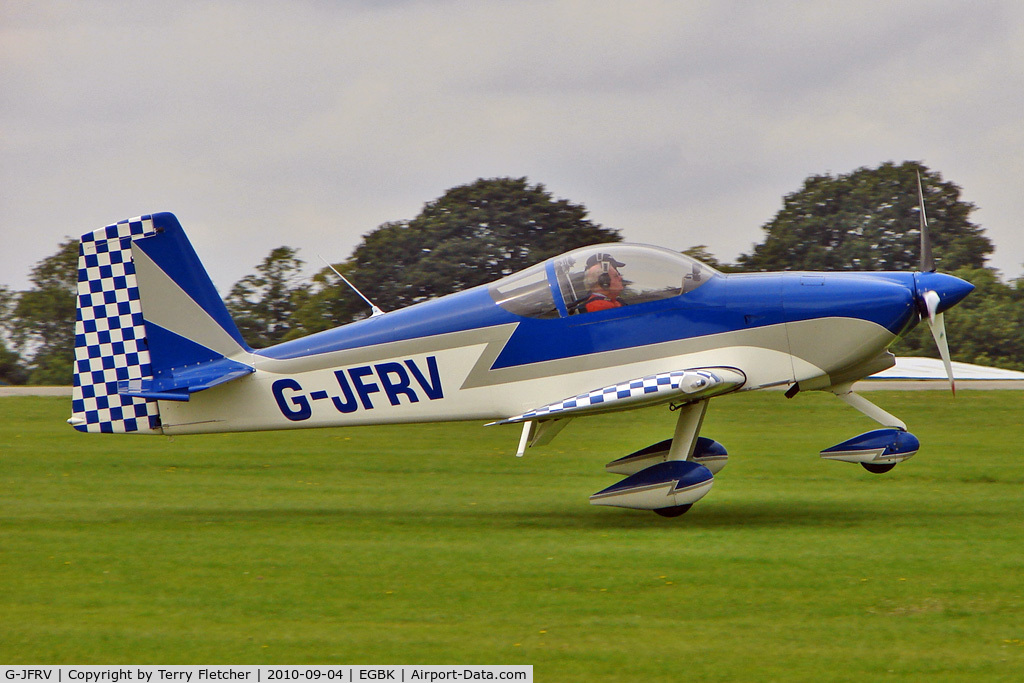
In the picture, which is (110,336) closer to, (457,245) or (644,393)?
(644,393)

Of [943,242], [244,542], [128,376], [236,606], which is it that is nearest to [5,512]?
[128,376]

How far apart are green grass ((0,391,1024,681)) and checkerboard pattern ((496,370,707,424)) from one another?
Answer: 1019 mm

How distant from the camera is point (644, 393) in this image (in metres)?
8.96

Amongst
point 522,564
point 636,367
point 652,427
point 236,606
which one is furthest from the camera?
point 652,427

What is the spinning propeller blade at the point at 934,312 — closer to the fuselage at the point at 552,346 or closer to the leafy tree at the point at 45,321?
the fuselage at the point at 552,346

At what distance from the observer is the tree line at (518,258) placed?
32.6 metres

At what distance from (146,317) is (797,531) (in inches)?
249

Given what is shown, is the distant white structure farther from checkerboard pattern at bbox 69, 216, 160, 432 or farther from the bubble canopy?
checkerboard pattern at bbox 69, 216, 160, 432

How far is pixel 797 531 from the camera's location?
28.9 ft

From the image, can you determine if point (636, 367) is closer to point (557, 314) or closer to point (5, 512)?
point (557, 314)

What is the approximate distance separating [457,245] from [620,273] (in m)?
26.6

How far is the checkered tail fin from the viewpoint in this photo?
10258mm

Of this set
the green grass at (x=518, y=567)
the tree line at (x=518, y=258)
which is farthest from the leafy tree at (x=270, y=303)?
the green grass at (x=518, y=567)

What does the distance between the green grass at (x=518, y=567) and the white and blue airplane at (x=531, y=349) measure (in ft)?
3.01
